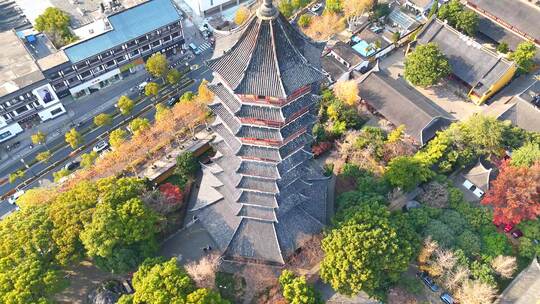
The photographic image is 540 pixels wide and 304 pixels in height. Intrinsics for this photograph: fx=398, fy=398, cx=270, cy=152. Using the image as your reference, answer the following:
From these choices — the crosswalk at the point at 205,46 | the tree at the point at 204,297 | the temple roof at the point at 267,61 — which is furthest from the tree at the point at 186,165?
the crosswalk at the point at 205,46

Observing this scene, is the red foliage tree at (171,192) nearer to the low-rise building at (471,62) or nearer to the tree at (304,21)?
the tree at (304,21)

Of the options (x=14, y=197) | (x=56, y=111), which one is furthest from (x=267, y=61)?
(x=56, y=111)

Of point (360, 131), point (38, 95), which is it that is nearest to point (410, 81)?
point (360, 131)

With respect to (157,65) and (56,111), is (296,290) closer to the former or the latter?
(157,65)

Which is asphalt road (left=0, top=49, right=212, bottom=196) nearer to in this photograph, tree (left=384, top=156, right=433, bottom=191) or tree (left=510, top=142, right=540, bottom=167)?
tree (left=384, top=156, right=433, bottom=191)

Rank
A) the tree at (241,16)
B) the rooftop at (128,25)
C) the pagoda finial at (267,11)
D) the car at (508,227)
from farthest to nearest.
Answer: the tree at (241,16) → the rooftop at (128,25) → the car at (508,227) → the pagoda finial at (267,11)

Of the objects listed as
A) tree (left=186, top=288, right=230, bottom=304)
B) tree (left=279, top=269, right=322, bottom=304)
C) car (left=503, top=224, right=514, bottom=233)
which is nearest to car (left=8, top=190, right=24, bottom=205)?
tree (left=186, top=288, right=230, bottom=304)
